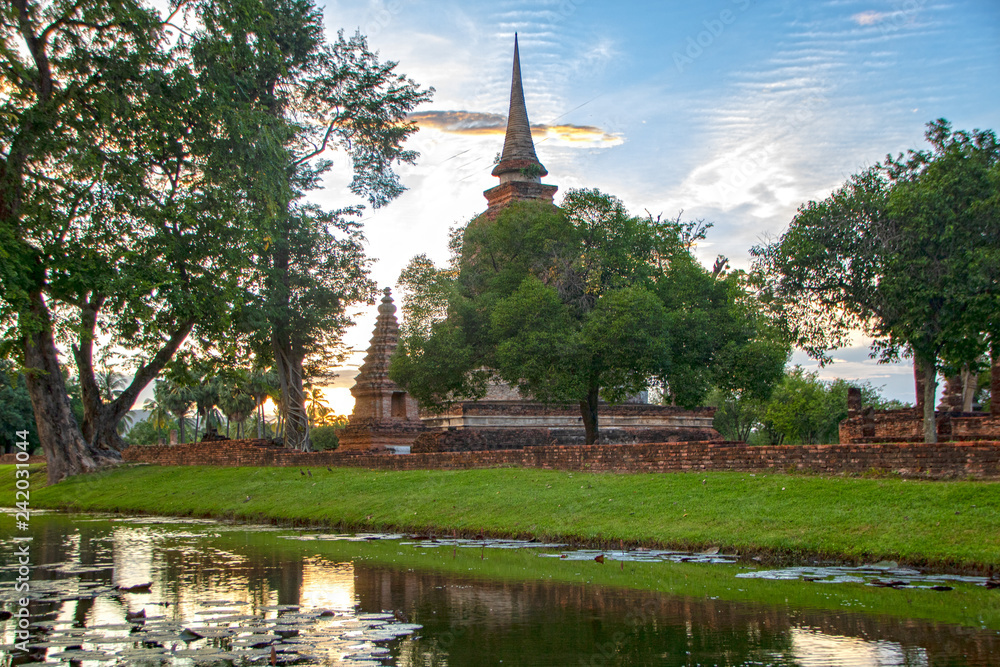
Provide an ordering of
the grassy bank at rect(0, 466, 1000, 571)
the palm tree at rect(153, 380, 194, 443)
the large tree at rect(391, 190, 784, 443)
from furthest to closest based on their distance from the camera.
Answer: the palm tree at rect(153, 380, 194, 443) < the large tree at rect(391, 190, 784, 443) < the grassy bank at rect(0, 466, 1000, 571)

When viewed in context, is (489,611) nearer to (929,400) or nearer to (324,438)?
(929,400)

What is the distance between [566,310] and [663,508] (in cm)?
1003

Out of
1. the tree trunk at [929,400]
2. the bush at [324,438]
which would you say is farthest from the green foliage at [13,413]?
the tree trunk at [929,400]

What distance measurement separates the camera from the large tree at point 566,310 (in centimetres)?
2289

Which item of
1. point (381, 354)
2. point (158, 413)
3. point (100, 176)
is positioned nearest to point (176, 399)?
point (158, 413)

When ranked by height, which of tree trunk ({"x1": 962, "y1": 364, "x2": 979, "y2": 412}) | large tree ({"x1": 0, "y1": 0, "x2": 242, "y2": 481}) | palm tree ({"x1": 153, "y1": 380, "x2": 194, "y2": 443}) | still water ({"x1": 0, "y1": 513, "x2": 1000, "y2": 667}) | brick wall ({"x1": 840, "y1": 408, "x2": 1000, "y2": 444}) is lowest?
still water ({"x1": 0, "y1": 513, "x2": 1000, "y2": 667})

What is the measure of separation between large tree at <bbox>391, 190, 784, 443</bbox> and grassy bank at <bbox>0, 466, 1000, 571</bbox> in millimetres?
3649

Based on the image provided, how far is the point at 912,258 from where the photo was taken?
58.7 feet

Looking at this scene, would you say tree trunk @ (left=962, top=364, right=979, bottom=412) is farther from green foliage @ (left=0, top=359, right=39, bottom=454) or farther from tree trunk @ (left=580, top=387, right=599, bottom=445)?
green foliage @ (left=0, top=359, right=39, bottom=454)

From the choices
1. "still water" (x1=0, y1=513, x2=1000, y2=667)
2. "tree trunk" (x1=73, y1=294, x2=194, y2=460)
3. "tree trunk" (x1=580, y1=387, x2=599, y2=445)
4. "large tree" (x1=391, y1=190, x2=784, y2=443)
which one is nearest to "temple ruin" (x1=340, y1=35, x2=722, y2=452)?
"large tree" (x1=391, y1=190, x2=784, y2=443)

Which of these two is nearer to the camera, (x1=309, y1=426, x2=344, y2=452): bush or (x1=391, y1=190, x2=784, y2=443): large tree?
(x1=391, y1=190, x2=784, y2=443): large tree

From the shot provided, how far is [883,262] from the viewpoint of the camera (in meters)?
18.1

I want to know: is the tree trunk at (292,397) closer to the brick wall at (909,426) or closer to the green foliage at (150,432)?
the brick wall at (909,426)

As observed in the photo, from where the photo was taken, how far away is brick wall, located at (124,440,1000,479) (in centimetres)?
1345
